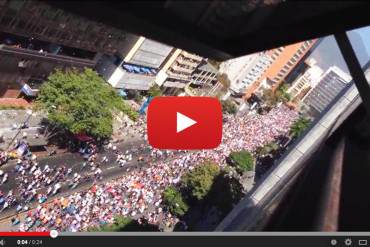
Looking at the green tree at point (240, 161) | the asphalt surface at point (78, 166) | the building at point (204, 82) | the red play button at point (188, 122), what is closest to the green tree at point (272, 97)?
the building at point (204, 82)

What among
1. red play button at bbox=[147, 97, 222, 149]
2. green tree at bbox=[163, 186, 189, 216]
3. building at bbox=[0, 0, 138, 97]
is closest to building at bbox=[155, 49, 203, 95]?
building at bbox=[0, 0, 138, 97]

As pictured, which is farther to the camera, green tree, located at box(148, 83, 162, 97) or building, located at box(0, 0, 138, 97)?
green tree, located at box(148, 83, 162, 97)

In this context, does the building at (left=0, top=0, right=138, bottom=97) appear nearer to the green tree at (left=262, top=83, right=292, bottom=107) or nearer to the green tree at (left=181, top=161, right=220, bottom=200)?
the green tree at (left=181, top=161, right=220, bottom=200)

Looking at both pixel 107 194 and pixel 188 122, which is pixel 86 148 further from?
pixel 188 122

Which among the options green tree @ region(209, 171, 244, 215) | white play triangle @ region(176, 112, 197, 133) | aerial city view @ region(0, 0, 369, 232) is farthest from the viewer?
green tree @ region(209, 171, 244, 215)

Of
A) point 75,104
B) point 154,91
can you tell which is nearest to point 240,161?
point 154,91

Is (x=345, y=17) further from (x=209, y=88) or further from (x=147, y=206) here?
(x=209, y=88)
